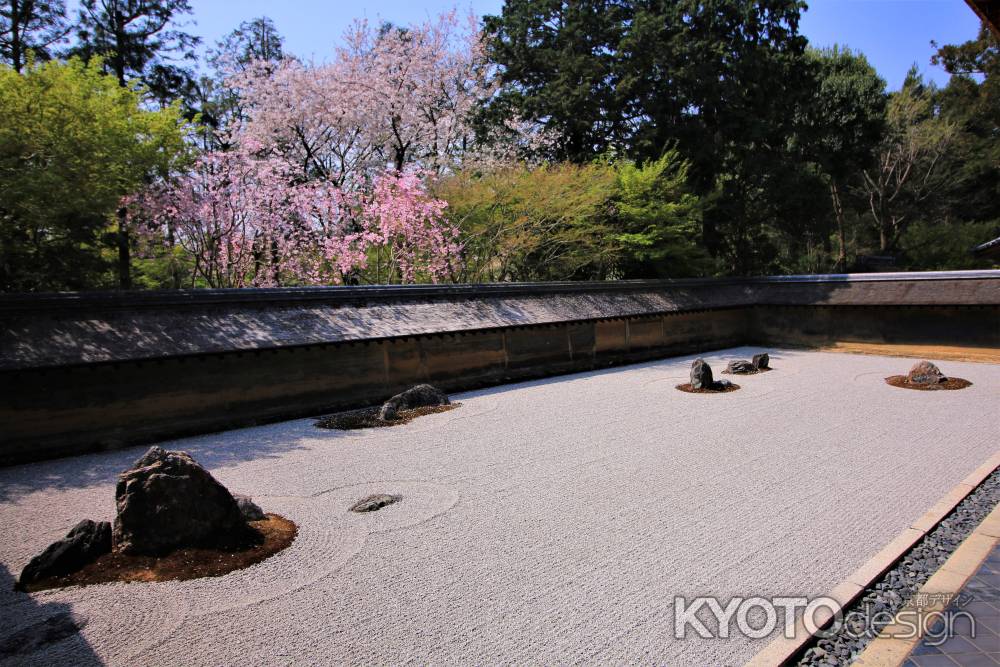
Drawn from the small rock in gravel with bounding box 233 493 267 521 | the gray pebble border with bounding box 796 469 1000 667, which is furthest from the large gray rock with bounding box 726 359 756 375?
the small rock in gravel with bounding box 233 493 267 521

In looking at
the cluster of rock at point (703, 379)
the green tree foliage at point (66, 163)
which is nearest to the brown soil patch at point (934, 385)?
the cluster of rock at point (703, 379)

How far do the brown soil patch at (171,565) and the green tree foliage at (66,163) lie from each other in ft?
21.0

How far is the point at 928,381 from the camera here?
975 cm

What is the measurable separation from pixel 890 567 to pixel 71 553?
18.0 feet

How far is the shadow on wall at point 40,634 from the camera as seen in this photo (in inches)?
119

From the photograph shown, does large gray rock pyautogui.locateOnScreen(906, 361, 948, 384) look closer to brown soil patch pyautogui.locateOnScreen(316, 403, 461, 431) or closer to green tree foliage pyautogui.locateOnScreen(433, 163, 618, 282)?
brown soil patch pyautogui.locateOnScreen(316, 403, 461, 431)

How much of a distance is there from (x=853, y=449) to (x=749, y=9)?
17.1 metres

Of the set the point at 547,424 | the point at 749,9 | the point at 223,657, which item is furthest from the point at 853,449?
the point at 749,9

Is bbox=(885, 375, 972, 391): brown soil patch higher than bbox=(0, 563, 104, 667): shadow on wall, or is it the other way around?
bbox=(0, 563, 104, 667): shadow on wall

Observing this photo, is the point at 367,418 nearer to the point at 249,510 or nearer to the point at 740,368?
the point at 249,510

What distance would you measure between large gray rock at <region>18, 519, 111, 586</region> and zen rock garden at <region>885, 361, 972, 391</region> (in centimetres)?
1121

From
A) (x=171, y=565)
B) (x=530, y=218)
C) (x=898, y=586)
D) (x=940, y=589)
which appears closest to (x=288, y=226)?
(x=530, y=218)

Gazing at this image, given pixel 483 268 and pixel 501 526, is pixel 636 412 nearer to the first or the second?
pixel 501 526

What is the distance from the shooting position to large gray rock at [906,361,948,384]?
32.0 feet
